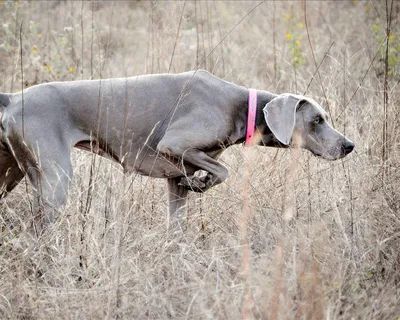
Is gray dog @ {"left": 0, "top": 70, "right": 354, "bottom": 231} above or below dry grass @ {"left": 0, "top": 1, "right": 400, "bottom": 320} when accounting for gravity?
above

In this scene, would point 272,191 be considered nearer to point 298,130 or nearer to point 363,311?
point 298,130

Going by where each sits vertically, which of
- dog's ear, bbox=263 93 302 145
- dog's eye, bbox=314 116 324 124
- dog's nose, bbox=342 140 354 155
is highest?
dog's ear, bbox=263 93 302 145

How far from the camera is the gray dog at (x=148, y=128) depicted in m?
4.08

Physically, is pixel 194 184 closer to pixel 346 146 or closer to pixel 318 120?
pixel 318 120

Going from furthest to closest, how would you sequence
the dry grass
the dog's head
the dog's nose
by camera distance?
1. the dog's nose
2. the dog's head
3. the dry grass

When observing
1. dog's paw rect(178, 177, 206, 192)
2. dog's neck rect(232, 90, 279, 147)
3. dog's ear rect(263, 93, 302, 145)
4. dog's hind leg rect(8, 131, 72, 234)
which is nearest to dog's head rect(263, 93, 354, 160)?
dog's ear rect(263, 93, 302, 145)

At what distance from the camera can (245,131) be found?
4.64 meters

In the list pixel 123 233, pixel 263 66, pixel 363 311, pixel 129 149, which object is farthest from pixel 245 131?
pixel 263 66

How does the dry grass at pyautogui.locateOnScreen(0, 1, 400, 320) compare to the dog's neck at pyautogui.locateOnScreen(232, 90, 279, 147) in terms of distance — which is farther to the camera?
the dog's neck at pyautogui.locateOnScreen(232, 90, 279, 147)

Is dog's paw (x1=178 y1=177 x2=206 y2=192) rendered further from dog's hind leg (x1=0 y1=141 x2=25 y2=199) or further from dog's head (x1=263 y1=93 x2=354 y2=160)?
dog's hind leg (x1=0 y1=141 x2=25 y2=199)

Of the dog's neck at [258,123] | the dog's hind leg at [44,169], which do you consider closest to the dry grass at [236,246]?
the dog's hind leg at [44,169]

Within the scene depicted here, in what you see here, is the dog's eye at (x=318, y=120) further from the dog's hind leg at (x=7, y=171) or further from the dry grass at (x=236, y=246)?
the dog's hind leg at (x=7, y=171)

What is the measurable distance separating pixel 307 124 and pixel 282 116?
0.98 feet

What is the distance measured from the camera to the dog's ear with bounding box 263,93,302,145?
4.33 meters
